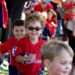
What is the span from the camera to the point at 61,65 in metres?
3.31

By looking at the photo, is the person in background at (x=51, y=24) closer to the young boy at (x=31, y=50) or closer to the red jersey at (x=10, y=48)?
the red jersey at (x=10, y=48)

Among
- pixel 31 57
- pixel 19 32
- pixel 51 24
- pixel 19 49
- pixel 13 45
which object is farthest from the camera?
pixel 51 24

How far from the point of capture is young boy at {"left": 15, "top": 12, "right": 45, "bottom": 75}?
4.75m

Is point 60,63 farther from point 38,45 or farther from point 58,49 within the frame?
point 38,45

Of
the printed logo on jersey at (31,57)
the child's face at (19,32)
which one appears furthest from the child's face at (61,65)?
the child's face at (19,32)

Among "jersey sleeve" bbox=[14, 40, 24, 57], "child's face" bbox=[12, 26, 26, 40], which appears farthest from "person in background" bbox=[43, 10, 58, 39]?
"jersey sleeve" bbox=[14, 40, 24, 57]

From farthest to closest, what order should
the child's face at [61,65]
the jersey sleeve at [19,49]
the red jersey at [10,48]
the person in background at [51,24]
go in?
the person in background at [51,24], the red jersey at [10,48], the jersey sleeve at [19,49], the child's face at [61,65]

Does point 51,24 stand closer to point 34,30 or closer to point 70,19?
point 70,19

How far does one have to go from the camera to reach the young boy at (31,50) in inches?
187

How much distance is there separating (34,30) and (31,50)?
234mm

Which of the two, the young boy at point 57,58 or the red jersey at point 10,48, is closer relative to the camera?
the young boy at point 57,58

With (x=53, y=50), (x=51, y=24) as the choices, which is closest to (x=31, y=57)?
(x=53, y=50)

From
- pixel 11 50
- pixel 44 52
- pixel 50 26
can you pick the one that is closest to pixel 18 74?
pixel 11 50

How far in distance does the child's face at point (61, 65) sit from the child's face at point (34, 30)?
1.42 metres
